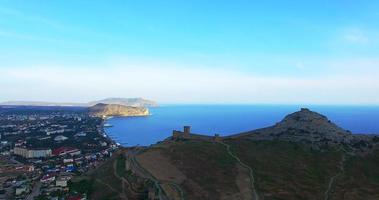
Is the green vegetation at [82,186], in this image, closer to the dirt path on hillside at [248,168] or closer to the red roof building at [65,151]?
the dirt path on hillside at [248,168]

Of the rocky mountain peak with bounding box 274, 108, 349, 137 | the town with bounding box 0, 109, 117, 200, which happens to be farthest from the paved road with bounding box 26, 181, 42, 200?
the rocky mountain peak with bounding box 274, 108, 349, 137

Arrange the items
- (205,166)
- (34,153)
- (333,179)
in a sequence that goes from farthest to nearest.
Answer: (34,153) → (205,166) → (333,179)

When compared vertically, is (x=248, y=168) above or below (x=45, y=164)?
above

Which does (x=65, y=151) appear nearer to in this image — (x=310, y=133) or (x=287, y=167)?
(x=310, y=133)

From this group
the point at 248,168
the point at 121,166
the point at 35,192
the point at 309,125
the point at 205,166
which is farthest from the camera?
the point at 309,125

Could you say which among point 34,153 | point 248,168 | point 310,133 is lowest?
point 34,153

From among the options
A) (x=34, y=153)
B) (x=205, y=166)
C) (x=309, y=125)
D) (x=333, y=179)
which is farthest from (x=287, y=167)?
(x=34, y=153)

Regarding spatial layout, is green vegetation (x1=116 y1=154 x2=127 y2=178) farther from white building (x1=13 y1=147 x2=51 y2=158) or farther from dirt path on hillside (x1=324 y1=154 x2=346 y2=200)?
white building (x1=13 y1=147 x2=51 y2=158)

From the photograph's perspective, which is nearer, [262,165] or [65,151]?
[262,165]
